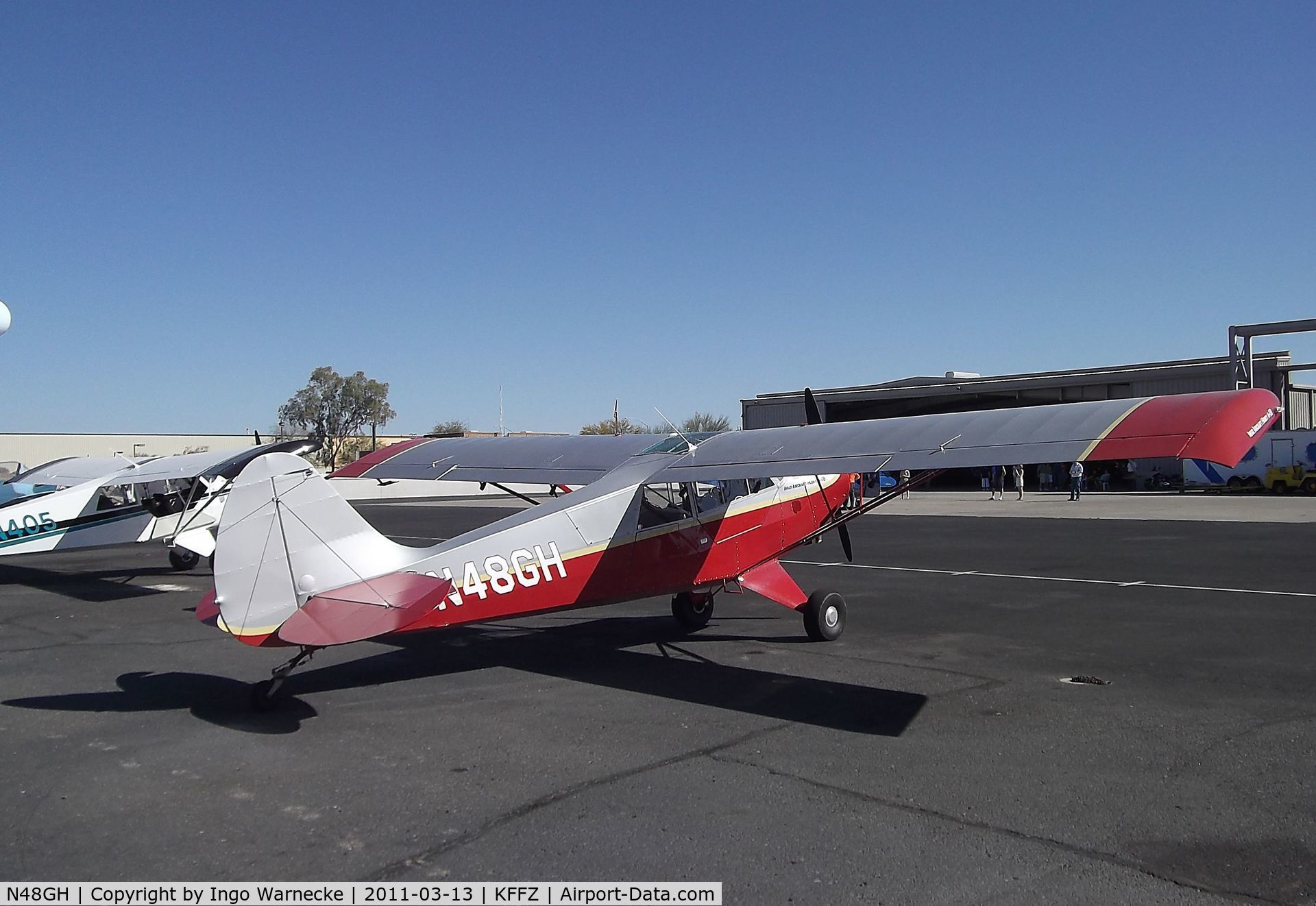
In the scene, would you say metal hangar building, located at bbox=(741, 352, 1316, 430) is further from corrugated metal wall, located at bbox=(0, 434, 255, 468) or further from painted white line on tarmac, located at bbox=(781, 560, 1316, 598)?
corrugated metal wall, located at bbox=(0, 434, 255, 468)

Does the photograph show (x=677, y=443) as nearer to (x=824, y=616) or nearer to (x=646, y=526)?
(x=646, y=526)

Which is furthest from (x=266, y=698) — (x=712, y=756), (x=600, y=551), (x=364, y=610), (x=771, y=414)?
(x=771, y=414)

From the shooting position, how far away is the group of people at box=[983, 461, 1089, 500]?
125 feet

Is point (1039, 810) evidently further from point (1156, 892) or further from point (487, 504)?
point (487, 504)

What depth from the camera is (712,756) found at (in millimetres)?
6273

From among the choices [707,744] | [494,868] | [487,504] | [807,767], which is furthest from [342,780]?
[487,504]

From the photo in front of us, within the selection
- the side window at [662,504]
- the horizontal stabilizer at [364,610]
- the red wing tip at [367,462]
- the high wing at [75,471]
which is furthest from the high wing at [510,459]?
the high wing at [75,471]

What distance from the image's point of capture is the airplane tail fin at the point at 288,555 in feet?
22.6

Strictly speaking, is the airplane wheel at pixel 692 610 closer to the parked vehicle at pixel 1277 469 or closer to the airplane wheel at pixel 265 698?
the airplane wheel at pixel 265 698

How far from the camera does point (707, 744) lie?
21.4 ft

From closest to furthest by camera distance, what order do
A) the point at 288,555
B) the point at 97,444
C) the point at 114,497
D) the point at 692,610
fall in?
the point at 288,555
the point at 692,610
the point at 114,497
the point at 97,444

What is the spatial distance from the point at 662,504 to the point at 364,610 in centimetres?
355

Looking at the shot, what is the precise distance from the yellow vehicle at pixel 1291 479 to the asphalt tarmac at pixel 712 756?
110 feet

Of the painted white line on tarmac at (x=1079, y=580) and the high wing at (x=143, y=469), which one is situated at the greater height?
the high wing at (x=143, y=469)
